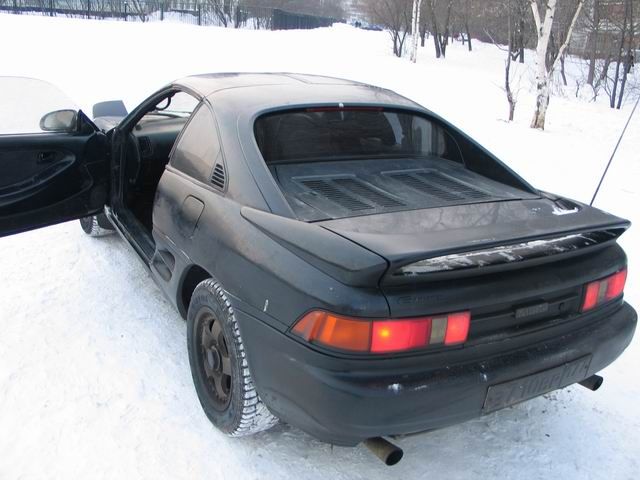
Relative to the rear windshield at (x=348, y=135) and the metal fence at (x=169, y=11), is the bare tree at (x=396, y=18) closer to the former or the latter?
the metal fence at (x=169, y=11)

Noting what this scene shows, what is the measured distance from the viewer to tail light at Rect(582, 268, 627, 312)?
238cm

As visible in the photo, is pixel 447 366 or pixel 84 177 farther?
pixel 84 177

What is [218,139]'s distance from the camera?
111 inches

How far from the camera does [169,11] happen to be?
3478 cm

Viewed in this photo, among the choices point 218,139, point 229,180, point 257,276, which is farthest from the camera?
point 218,139

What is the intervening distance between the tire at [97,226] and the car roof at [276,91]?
5.38 ft

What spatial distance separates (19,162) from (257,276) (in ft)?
6.94

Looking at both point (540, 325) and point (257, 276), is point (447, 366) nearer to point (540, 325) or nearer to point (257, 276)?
point (540, 325)

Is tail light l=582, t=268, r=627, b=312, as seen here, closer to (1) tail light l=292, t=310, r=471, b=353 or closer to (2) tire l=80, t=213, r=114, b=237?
(1) tail light l=292, t=310, r=471, b=353

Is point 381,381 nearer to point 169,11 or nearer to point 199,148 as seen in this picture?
point 199,148

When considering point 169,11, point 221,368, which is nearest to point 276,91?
point 221,368

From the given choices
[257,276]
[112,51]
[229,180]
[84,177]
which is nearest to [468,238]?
[257,276]

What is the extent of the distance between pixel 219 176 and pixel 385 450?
4.82 ft

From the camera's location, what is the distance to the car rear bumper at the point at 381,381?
192 centimetres
